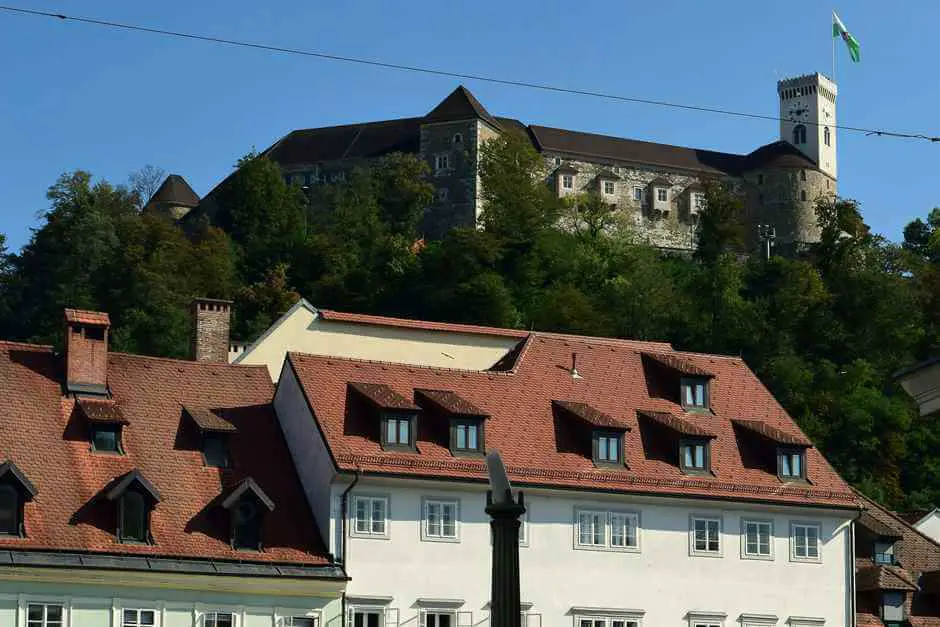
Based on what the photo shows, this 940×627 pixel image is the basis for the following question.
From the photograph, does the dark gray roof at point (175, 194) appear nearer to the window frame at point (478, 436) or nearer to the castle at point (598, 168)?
the castle at point (598, 168)

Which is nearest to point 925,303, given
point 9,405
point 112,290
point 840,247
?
point 840,247

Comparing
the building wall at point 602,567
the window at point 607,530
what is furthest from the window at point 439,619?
the window at point 607,530

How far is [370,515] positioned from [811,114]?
498 feet

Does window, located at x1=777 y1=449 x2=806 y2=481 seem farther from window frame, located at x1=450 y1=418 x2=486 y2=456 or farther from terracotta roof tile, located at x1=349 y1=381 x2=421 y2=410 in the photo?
terracotta roof tile, located at x1=349 y1=381 x2=421 y2=410

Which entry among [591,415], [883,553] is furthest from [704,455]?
[883,553]

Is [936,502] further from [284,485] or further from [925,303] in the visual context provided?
[284,485]

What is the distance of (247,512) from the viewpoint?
4075 centimetres

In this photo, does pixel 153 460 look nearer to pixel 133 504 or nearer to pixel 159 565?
pixel 133 504

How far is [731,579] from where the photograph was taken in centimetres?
4600

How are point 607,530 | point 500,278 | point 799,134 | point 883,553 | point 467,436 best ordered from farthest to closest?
point 799,134 → point 500,278 → point 883,553 → point 607,530 → point 467,436

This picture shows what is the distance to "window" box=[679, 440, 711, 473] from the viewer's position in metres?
46.5

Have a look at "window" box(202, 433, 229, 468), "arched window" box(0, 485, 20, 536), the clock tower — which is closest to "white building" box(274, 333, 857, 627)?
"window" box(202, 433, 229, 468)

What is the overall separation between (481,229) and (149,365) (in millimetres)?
100828

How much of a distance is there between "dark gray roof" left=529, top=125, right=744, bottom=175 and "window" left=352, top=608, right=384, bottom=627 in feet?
399
